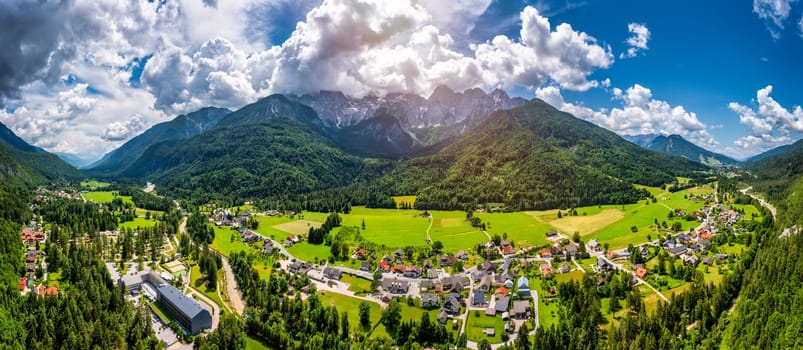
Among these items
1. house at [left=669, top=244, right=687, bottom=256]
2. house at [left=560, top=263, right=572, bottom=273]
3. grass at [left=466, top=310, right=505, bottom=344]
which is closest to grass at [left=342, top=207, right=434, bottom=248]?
house at [left=560, top=263, right=572, bottom=273]

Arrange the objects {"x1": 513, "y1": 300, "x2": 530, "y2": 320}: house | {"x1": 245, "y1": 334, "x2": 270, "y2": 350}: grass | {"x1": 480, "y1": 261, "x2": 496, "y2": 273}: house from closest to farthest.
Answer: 1. {"x1": 245, "y1": 334, "x2": 270, "y2": 350}: grass
2. {"x1": 513, "y1": 300, "x2": 530, "y2": 320}: house
3. {"x1": 480, "y1": 261, "x2": 496, "y2": 273}: house

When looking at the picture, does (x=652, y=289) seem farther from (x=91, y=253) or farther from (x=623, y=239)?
(x=91, y=253)

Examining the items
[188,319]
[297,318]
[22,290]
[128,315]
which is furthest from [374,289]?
[22,290]

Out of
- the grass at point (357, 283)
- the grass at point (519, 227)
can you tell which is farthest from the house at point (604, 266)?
the grass at point (357, 283)

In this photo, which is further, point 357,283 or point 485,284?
point 357,283

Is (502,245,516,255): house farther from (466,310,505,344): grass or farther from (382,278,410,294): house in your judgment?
(466,310,505,344): grass

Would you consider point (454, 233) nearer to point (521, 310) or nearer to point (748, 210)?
point (521, 310)

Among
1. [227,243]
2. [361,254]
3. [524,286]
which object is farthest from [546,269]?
[227,243]
